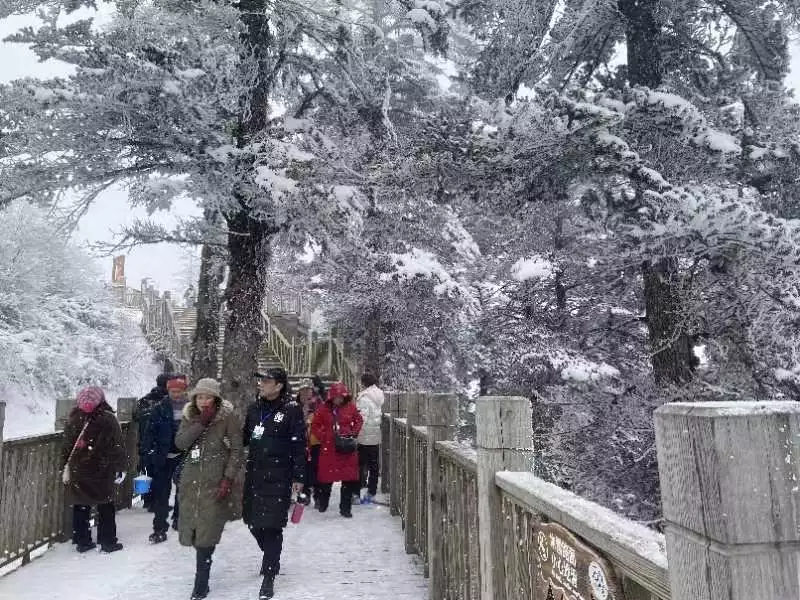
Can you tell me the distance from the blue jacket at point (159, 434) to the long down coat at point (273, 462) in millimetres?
2228

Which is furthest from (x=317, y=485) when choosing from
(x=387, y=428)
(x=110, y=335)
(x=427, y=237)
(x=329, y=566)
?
(x=110, y=335)

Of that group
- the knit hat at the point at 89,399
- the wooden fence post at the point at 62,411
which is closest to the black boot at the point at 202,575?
the knit hat at the point at 89,399

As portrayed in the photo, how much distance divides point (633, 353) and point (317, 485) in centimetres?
834

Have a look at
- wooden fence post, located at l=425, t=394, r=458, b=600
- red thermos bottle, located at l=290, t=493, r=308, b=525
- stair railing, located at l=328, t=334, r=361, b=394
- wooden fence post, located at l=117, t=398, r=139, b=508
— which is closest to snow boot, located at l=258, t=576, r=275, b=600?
red thermos bottle, located at l=290, t=493, r=308, b=525

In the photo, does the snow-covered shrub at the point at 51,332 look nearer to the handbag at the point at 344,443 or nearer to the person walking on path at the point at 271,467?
the handbag at the point at 344,443

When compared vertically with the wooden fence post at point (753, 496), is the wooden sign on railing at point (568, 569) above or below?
below

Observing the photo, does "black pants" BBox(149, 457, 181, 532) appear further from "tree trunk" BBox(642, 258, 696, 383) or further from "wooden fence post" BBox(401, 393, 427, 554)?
"tree trunk" BBox(642, 258, 696, 383)

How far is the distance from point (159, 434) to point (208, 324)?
508 centimetres

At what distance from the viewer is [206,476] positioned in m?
4.86

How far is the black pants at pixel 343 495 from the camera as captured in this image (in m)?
7.79

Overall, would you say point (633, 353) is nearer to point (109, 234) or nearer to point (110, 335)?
point (109, 234)

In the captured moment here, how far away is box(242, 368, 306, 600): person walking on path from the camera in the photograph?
482 centimetres

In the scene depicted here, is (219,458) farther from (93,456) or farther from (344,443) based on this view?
(344,443)

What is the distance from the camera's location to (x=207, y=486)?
191 inches
